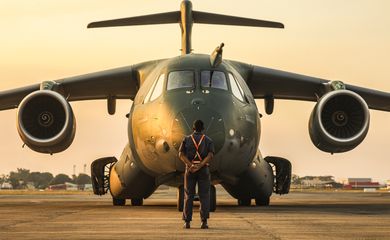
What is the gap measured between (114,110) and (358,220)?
971cm

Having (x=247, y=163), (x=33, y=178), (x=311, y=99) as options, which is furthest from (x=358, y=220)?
(x=33, y=178)

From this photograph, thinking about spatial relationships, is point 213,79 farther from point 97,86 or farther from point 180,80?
point 97,86

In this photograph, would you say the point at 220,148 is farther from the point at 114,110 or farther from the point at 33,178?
the point at 33,178

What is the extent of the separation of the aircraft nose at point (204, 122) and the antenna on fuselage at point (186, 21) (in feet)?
21.7

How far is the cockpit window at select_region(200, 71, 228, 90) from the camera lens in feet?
49.5

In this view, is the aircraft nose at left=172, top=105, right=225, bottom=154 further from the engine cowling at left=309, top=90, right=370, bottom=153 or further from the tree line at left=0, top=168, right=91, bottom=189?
the tree line at left=0, top=168, right=91, bottom=189

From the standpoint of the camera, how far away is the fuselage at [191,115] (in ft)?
45.5

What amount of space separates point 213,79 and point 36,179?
145 m

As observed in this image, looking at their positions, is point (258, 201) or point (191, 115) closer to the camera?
point (191, 115)

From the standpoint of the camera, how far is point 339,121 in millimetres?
18125

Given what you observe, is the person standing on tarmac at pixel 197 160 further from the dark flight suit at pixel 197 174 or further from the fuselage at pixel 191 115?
the fuselage at pixel 191 115

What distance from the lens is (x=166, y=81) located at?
15.4m

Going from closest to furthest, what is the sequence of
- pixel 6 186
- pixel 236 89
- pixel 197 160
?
pixel 197 160
pixel 236 89
pixel 6 186

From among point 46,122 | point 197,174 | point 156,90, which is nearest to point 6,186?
point 46,122
